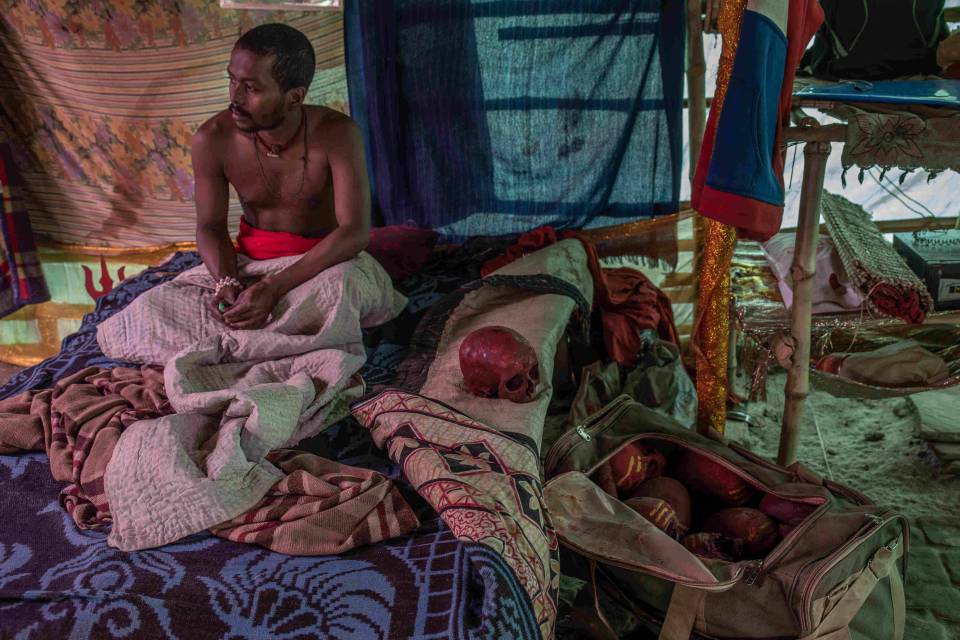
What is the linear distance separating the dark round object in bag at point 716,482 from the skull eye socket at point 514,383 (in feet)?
2.02

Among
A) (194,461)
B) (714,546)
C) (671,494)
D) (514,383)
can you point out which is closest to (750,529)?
(714,546)

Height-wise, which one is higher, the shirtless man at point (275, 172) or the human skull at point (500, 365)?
the shirtless man at point (275, 172)

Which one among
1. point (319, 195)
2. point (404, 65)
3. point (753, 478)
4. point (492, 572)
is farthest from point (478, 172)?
point (492, 572)

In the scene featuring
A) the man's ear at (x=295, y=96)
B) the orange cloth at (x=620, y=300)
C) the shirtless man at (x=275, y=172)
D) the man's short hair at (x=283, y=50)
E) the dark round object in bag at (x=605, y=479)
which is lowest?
the dark round object in bag at (x=605, y=479)

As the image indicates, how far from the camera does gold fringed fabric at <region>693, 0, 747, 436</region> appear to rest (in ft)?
8.18

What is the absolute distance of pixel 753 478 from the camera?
2400 mm

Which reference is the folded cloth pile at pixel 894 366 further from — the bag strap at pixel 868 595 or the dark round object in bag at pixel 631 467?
the dark round object in bag at pixel 631 467

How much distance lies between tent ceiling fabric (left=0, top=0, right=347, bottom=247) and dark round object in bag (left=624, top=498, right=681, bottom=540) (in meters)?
2.39

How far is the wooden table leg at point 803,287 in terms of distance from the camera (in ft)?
8.45

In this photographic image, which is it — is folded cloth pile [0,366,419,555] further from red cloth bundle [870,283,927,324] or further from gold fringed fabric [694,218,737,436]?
red cloth bundle [870,283,927,324]

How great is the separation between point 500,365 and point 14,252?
9.89ft

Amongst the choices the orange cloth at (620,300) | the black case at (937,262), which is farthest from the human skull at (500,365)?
the black case at (937,262)

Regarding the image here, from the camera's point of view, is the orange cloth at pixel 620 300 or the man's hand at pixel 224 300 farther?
the orange cloth at pixel 620 300

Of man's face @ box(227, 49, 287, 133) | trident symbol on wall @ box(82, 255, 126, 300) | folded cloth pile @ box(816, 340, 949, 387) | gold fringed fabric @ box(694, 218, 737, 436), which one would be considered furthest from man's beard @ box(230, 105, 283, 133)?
folded cloth pile @ box(816, 340, 949, 387)
